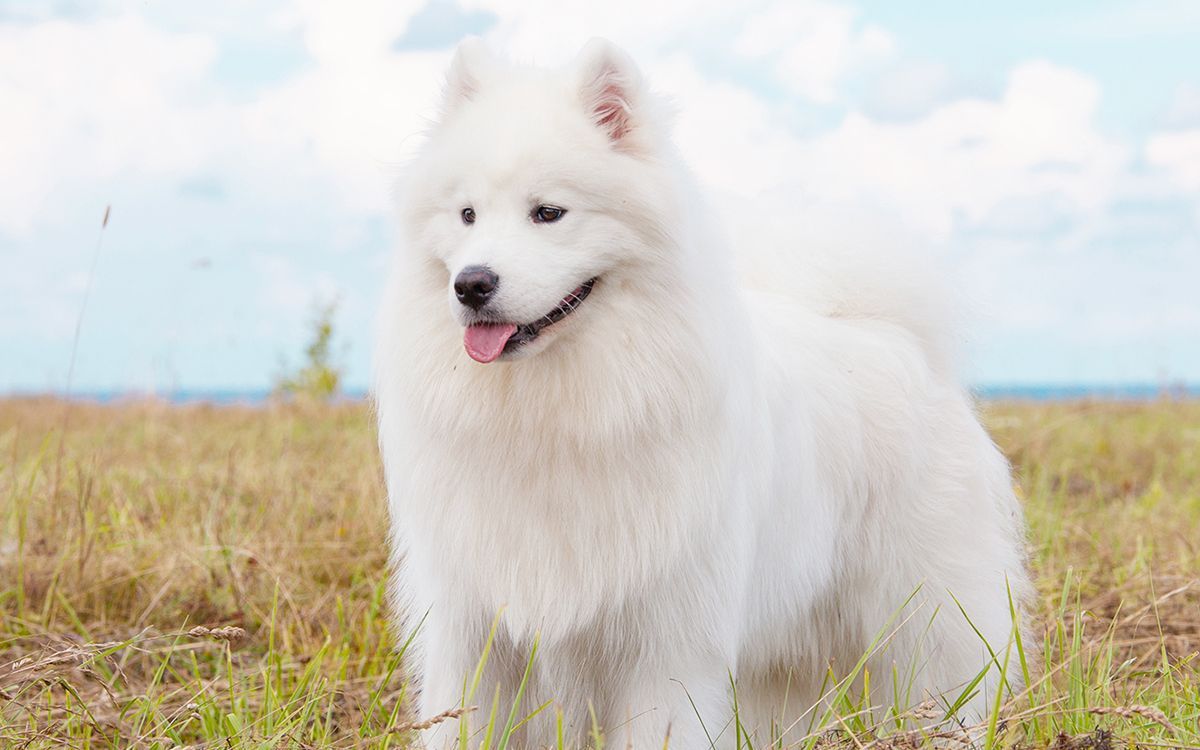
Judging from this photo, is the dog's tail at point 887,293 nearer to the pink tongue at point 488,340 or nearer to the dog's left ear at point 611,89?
the dog's left ear at point 611,89

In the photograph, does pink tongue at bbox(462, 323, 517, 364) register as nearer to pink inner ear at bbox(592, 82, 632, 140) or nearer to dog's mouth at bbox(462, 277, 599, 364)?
dog's mouth at bbox(462, 277, 599, 364)

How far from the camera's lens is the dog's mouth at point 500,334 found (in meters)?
2.54

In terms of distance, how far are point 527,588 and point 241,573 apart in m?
1.94

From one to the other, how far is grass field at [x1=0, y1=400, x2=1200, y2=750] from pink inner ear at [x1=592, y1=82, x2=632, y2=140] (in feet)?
4.98

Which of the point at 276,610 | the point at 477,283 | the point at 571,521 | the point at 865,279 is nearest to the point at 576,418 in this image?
the point at 571,521

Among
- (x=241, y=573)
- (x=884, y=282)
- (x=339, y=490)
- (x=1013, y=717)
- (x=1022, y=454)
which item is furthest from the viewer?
(x=1022, y=454)

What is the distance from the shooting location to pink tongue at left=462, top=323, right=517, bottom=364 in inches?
100.0

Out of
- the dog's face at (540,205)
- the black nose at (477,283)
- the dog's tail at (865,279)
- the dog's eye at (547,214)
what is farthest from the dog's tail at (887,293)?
the black nose at (477,283)

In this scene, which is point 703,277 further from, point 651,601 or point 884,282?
point 884,282

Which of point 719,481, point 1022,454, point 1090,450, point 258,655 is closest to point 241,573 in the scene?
point 258,655

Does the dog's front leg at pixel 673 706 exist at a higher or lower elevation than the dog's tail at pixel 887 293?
lower

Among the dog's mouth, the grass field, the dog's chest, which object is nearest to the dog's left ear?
the dog's mouth

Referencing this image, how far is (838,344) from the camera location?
3453mm

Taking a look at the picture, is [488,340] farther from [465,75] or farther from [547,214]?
[465,75]
